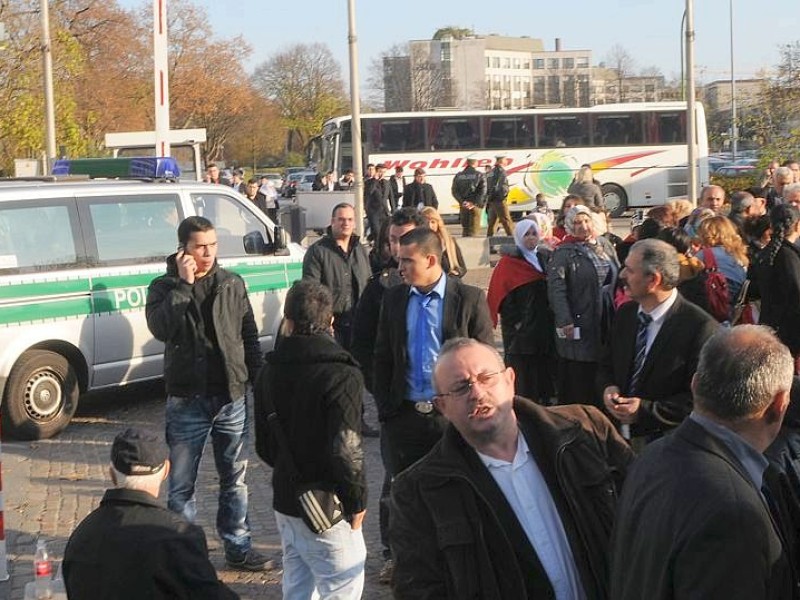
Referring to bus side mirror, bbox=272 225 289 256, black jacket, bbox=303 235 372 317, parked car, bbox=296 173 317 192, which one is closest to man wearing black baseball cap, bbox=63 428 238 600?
black jacket, bbox=303 235 372 317

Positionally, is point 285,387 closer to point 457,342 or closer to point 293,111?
point 457,342

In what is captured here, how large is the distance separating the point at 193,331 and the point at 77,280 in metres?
3.84

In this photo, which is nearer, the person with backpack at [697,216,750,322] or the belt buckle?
the belt buckle

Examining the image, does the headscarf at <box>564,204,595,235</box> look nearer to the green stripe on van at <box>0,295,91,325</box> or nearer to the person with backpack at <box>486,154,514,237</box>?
the green stripe on van at <box>0,295,91,325</box>

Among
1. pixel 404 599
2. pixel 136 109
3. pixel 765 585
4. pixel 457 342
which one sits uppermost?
pixel 136 109

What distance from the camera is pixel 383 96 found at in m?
90.2

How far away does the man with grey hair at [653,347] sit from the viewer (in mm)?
5375

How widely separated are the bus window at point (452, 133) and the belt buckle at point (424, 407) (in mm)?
31454

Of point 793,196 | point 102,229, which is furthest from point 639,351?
point 102,229

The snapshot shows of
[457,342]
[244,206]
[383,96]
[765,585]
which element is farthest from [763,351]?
[383,96]

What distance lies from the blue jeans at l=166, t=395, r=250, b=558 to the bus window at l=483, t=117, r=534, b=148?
30.7 meters

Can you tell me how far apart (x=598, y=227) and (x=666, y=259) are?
8.11 feet

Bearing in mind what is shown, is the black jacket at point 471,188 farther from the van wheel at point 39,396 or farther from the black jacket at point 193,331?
the black jacket at point 193,331

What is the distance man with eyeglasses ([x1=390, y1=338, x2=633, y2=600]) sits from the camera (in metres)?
3.13
